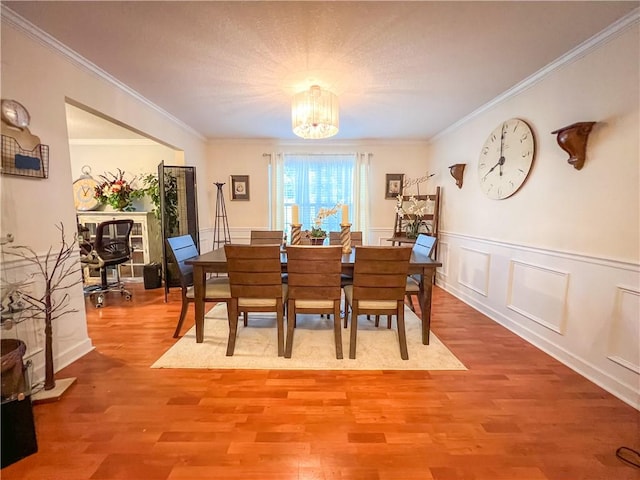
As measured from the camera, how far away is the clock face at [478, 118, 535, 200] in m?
2.55

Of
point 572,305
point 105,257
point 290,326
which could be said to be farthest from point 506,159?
point 105,257

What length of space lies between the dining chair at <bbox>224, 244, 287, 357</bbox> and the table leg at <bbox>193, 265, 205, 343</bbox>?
29 centimetres

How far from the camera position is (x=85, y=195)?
4.38 meters

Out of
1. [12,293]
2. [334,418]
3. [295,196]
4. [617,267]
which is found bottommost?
[334,418]

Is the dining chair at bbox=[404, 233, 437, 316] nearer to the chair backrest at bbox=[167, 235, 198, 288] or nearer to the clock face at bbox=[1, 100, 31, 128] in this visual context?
the chair backrest at bbox=[167, 235, 198, 288]

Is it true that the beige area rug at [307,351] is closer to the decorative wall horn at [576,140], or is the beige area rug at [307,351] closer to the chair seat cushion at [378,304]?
the chair seat cushion at [378,304]

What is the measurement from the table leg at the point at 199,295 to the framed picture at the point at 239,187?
2774mm

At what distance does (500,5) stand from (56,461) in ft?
10.7

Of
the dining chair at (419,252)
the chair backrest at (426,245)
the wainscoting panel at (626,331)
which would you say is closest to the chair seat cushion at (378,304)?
the dining chair at (419,252)

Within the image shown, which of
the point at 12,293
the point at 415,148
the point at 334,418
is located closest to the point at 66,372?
the point at 12,293

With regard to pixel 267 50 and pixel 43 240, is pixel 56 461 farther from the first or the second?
pixel 267 50

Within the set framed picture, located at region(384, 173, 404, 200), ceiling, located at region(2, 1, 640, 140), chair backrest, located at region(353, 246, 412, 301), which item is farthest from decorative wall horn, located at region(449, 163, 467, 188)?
chair backrest, located at region(353, 246, 412, 301)

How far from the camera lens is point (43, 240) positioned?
190cm

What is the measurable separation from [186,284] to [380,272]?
1751 millimetres
